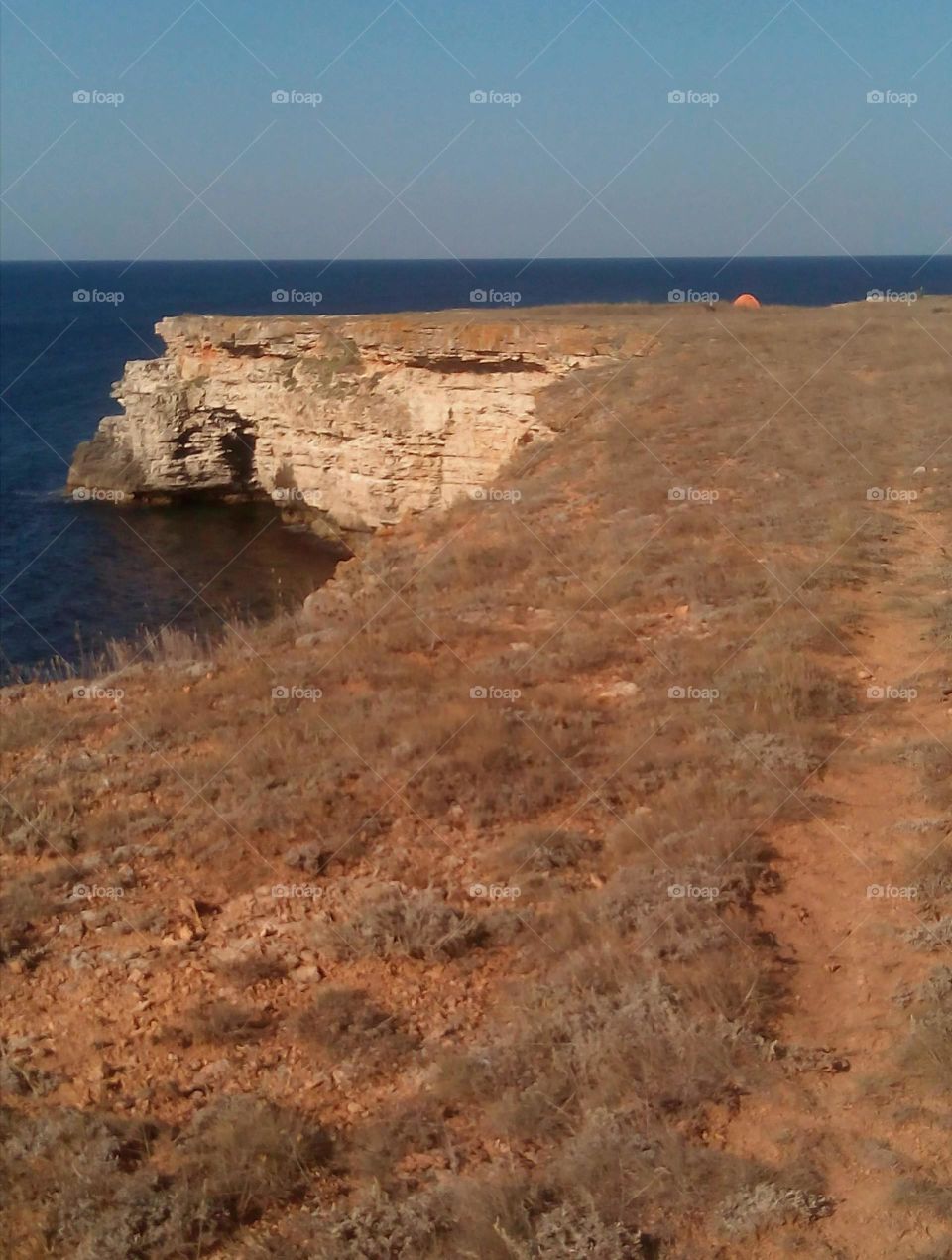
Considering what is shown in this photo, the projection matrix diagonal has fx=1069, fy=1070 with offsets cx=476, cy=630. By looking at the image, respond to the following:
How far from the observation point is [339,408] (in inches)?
960

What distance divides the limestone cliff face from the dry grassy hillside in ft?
34.1

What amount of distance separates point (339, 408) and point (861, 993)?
2107 cm

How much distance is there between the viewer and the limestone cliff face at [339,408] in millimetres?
20750

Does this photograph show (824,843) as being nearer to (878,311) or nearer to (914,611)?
(914,611)

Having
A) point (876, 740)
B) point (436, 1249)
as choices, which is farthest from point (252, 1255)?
point (876, 740)

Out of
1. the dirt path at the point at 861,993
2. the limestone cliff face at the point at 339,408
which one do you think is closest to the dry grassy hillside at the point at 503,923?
the dirt path at the point at 861,993

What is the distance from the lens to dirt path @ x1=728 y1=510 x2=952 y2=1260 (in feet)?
12.9

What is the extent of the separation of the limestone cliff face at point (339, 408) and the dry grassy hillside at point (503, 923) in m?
10.4

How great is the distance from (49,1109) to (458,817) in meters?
2.91

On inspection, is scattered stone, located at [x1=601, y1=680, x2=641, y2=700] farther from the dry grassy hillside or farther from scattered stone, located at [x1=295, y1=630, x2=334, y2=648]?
scattered stone, located at [x1=295, y1=630, x2=334, y2=648]

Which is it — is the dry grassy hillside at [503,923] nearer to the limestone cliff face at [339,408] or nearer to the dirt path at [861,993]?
the dirt path at [861,993]

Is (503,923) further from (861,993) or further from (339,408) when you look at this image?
(339,408)

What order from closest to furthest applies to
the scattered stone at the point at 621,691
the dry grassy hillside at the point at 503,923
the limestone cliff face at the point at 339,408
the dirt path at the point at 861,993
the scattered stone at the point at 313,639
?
the dirt path at the point at 861,993 → the dry grassy hillside at the point at 503,923 → the scattered stone at the point at 621,691 → the scattered stone at the point at 313,639 → the limestone cliff face at the point at 339,408

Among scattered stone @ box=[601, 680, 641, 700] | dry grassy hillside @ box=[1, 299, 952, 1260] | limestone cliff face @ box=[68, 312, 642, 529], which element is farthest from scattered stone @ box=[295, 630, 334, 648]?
limestone cliff face @ box=[68, 312, 642, 529]
